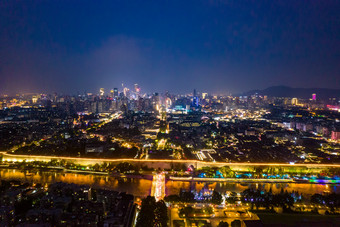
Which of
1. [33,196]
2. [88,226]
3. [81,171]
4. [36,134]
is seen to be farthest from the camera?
[36,134]

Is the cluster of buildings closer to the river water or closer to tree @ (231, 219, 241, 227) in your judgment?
the river water

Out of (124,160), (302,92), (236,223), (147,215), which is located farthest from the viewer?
(302,92)

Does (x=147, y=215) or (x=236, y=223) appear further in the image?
(x=147, y=215)

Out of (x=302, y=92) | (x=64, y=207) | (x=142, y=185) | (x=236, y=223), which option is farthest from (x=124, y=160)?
(x=302, y=92)

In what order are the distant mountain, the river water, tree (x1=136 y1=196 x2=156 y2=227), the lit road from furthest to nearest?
the distant mountain < the lit road < the river water < tree (x1=136 y1=196 x2=156 y2=227)

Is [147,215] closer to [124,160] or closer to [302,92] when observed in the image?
[124,160]

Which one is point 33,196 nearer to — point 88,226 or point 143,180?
point 88,226

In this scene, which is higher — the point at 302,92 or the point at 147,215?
the point at 302,92

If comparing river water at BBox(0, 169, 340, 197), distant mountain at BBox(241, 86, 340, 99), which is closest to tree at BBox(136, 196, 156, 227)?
river water at BBox(0, 169, 340, 197)

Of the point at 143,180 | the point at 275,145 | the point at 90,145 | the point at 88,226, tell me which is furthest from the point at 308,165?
the point at 90,145
